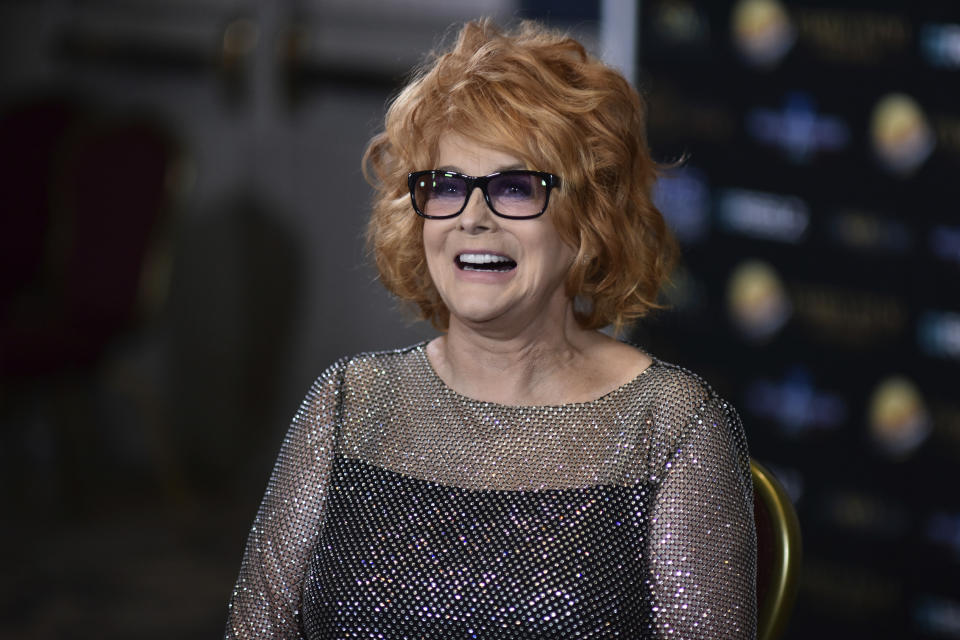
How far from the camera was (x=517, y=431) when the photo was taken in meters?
1.73

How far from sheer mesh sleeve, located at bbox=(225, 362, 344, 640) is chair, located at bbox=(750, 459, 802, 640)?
23.5 inches

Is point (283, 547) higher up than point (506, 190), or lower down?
lower down

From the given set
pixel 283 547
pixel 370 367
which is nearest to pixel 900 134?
pixel 370 367

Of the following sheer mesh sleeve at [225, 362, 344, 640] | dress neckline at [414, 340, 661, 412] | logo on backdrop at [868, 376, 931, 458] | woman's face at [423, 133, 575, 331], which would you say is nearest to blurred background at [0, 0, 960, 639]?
logo on backdrop at [868, 376, 931, 458]

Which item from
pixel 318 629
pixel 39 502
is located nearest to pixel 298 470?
pixel 318 629

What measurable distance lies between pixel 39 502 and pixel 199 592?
110 cm

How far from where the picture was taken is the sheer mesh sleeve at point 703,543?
1.58 meters

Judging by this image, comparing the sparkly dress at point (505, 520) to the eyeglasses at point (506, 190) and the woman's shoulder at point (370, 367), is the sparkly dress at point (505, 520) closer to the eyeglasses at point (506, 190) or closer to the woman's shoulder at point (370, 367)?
the woman's shoulder at point (370, 367)

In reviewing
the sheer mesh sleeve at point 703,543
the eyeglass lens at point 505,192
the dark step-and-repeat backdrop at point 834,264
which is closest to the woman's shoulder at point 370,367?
the eyeglass lens at point 505,192

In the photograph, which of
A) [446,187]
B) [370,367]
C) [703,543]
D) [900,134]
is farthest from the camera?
[900,134]

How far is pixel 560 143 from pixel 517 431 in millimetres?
384

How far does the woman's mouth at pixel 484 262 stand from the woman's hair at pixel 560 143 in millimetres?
81

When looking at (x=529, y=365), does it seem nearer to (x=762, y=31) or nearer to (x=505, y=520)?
(x=505, y=520)

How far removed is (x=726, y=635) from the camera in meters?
1.58
